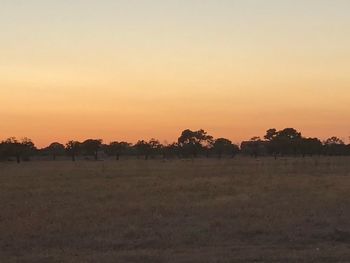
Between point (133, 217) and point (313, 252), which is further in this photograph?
point (133, 217)

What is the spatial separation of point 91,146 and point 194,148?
22862 millimetres

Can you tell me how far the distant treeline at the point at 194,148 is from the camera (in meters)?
128

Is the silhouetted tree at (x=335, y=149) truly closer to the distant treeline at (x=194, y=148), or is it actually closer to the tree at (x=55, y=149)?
the distant treeline at (x=194, y=148)

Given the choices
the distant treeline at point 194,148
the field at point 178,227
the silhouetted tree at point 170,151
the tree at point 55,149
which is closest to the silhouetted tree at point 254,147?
the distant treeline at point 194,148

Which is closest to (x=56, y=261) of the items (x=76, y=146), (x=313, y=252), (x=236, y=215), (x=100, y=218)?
(x=313, y=252)

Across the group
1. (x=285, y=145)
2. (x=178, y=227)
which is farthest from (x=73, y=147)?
(x=178, y=227)

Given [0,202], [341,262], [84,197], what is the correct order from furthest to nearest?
[84,197] < [0,202] < [341,262]

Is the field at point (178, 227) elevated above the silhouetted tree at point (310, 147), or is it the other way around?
the silhouetted tree at point (310, 147)

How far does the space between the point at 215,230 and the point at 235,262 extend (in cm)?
472

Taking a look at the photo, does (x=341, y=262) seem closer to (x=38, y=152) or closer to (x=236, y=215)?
(x=236, y=215)

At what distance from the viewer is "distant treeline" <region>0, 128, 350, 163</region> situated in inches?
5059

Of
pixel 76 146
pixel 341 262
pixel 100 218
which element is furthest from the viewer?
pixel 76 146

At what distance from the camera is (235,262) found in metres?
9.94

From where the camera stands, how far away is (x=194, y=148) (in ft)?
449
